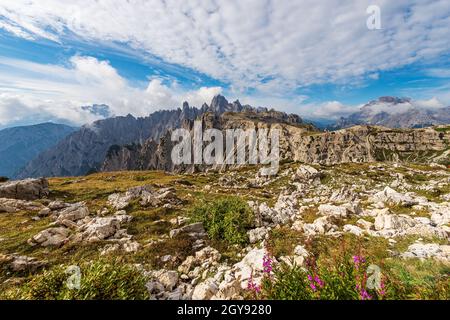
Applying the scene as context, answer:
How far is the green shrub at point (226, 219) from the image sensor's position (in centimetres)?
1644

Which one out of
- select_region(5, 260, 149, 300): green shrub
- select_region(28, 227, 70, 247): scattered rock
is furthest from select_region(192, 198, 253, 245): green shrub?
select_region(28, 227, 70, 247): scattered rock

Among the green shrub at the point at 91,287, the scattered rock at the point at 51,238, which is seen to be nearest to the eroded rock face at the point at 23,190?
the scattered rock at the point at 51,238

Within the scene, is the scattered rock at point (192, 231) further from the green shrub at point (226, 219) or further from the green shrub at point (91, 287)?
the green shrub at point (91, 287)

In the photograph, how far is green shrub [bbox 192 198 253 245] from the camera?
16438 mm

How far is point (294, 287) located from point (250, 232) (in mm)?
9663

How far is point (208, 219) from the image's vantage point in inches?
750

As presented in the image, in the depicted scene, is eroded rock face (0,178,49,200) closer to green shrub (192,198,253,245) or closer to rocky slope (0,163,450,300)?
rocky slope (0,163,450,300)

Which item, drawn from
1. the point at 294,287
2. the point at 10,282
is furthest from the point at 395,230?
the point at 10,282

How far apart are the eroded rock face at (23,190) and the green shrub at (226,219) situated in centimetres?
3888

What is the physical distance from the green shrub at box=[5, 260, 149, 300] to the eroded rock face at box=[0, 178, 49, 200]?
4440cm

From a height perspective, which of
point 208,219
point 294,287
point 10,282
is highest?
point 294,287
